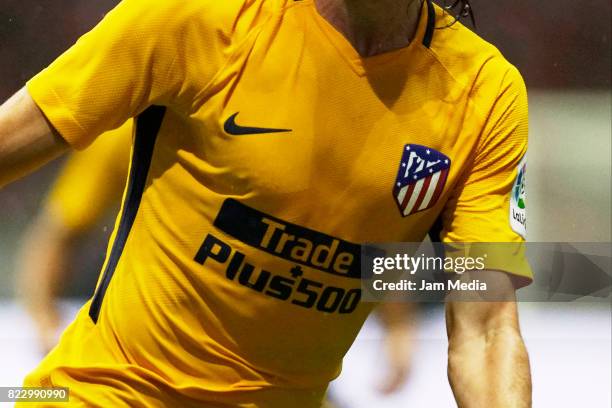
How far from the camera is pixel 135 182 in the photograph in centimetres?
205

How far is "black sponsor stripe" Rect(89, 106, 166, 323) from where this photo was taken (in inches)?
78.4

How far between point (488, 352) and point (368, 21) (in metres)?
0.64

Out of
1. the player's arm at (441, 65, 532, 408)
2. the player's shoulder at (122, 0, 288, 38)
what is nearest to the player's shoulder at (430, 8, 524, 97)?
the player's arm at (441, 65, 532, 408)

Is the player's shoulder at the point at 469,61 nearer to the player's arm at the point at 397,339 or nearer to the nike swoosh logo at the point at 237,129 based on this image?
the nike swoosh logo at the point at 237,129

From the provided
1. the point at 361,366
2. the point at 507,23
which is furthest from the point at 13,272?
the point at 507,23

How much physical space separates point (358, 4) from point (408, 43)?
0.42ft

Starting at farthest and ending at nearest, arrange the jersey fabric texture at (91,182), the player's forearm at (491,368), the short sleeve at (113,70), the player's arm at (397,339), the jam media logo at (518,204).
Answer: the player's arm at (397,339) → the jersey fabric texture at (91,182) → the jam media logo at (518,204) → the player's forearm at (491,368) → the short sleeve at (113,70)

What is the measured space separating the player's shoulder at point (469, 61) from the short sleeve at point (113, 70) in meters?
0.51

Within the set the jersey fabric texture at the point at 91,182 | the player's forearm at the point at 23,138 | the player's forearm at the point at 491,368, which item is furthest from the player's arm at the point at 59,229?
the player's forearm at the point at 491,368

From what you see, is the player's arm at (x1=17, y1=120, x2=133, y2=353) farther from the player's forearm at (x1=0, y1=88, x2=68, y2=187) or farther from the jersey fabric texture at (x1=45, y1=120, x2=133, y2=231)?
the player's forearm at (x1=0, y1=88, x2=68, y2=187)

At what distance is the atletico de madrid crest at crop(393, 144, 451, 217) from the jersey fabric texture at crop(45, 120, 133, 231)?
133cm

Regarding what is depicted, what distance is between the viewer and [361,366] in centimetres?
400

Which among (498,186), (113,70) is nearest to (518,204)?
(498,186)

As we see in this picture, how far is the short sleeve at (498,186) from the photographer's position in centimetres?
204
